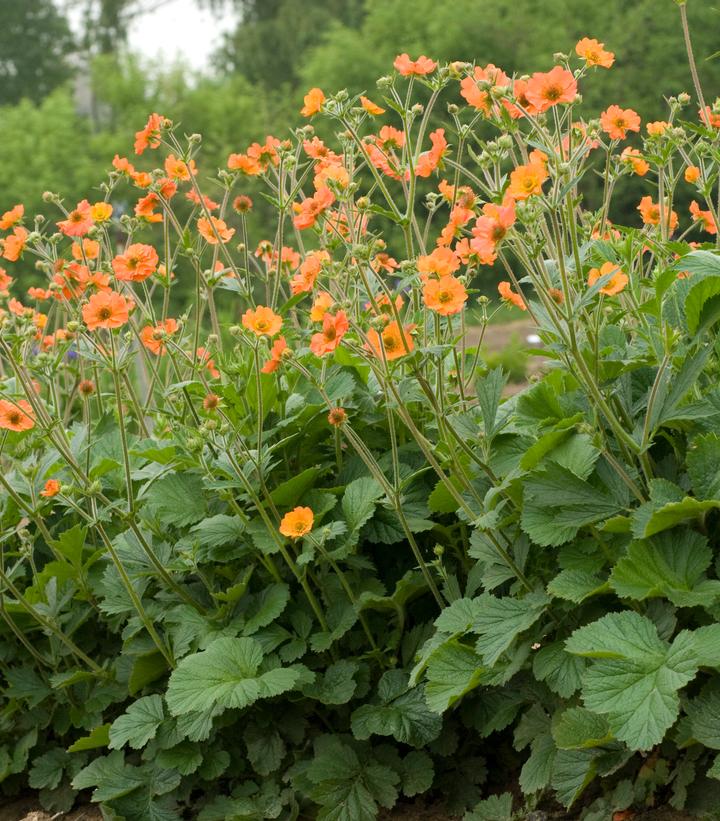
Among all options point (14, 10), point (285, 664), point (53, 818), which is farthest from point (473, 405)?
point (14, 10)

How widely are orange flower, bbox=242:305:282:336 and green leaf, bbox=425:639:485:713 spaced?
693mm

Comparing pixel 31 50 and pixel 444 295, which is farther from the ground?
pixel 31 50

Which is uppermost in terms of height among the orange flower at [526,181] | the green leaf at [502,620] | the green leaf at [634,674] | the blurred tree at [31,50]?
the blurred tree at [31,50]

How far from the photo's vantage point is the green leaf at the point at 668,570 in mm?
1828

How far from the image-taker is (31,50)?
3312 centimetres

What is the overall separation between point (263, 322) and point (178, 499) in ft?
1.77

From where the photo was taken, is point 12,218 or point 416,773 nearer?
point 416,773

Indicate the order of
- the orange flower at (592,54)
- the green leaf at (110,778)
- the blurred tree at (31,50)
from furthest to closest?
Result: the blurred tree at (31,50) < the green leaf at (110,778) < the orange flower at (592,54)

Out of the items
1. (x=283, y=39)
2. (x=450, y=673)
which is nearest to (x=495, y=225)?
(x=450, y=673)

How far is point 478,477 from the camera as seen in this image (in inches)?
89.5

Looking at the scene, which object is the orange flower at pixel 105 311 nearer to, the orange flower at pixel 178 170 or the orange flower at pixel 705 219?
the orange flower at pixel 178 170

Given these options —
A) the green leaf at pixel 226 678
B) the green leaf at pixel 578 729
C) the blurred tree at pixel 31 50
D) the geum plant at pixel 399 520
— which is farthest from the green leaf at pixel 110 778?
the blurred tree at pixel 31 50

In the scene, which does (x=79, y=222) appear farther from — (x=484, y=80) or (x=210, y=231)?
(x=484, y=80)

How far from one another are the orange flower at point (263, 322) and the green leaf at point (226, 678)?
0.63 m
